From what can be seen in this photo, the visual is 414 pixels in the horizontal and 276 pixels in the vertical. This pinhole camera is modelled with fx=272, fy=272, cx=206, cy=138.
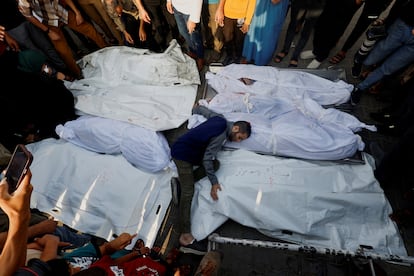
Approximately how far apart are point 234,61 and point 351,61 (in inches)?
58.5

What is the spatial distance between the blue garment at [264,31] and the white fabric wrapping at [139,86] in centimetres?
72

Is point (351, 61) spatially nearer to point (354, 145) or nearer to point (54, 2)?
point (354, 145)

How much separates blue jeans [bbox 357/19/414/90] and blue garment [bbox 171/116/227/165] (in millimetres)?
1787

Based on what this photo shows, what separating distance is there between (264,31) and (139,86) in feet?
4.98

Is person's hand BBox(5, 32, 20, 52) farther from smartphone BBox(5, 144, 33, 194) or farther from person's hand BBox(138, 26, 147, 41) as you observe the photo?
smartphone BBox(5, 144, 33, 194)

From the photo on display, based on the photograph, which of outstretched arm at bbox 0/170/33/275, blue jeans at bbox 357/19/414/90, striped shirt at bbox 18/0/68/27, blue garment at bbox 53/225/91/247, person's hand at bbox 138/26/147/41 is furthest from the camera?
person's hand at bbox 138/26/147/41

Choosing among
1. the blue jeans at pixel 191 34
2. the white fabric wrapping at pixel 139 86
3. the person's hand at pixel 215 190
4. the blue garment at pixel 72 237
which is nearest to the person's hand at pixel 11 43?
the white fabric wrapping at pixel 139 86

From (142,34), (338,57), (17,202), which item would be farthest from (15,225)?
→ (338,57)

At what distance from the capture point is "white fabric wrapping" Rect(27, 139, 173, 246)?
2318 millimetres

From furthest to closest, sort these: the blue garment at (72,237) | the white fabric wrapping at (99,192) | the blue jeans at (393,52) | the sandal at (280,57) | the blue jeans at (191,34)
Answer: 1. the sandal at (280,57)
2. the blue jeans at (191,34)
3. the blue jeans at (393,52)
4. the white fabric wrapping at (99,192)
5. the blue garment at (72,237)

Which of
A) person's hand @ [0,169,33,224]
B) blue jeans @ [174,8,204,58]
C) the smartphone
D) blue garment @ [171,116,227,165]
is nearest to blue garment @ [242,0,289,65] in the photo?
blue jeans @ [174,8,204,58]

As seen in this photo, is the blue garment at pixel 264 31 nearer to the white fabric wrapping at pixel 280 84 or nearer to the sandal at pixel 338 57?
the white fabric wrapping at pixel 280 84

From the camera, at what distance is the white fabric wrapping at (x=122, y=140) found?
2529 millimetres

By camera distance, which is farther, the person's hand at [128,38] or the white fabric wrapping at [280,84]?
the person's hand at [128,38]
